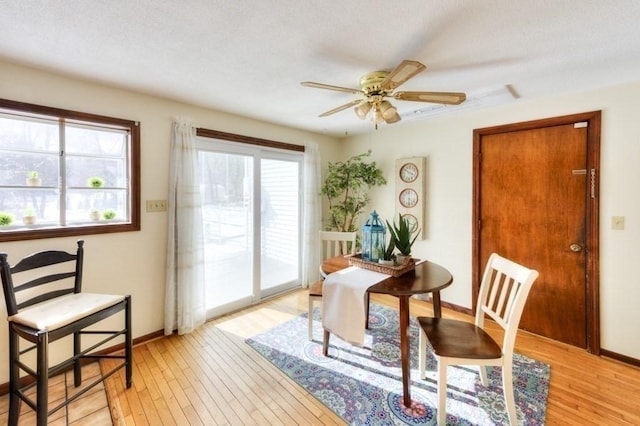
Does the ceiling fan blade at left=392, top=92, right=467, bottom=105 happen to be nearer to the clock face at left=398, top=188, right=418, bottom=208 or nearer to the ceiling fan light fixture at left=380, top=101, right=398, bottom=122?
the ceiling fan light fixture at left=380, top=101, right=398, bottom=122

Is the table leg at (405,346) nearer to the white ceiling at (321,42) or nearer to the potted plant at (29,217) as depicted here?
the white ceiling at (321,42)

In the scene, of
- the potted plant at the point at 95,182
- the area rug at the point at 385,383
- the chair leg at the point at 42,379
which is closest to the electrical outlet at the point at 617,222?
the area rug at the point at 385,383

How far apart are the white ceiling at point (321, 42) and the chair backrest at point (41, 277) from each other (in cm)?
130

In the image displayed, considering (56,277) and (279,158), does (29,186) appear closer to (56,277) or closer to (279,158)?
(56,277)

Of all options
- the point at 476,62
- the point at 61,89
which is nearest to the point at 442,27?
the point at 476,62

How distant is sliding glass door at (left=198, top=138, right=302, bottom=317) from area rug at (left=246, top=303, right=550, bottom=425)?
2.75 feet

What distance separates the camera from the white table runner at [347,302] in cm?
183

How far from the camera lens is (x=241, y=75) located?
6.81 feet

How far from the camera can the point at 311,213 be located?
12.5 feet

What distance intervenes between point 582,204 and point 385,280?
6.34 feet

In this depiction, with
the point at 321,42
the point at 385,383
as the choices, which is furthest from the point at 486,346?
the point at 321,42

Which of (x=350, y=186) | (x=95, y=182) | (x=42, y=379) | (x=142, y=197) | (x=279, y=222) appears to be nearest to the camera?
(x=42, y=379)

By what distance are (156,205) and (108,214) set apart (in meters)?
0.36

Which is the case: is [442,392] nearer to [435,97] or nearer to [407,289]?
[407,289]
